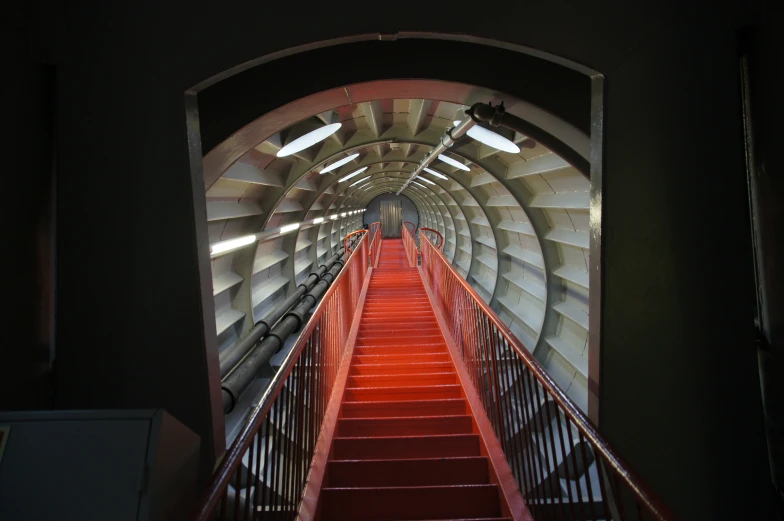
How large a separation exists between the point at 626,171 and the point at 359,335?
4.88m

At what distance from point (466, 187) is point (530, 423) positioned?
7.60 metres

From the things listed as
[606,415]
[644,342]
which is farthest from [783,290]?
[606,415]

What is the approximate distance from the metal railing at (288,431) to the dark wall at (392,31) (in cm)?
42

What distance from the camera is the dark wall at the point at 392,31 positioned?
2.06 m

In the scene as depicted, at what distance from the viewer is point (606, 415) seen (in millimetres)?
2605

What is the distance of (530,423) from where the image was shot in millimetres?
3061

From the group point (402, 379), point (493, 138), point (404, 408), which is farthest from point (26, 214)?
point (402, 379)

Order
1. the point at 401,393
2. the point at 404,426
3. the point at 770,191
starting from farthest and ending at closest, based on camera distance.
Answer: the point at 401,393
the point at 404,426
the point at 770,191

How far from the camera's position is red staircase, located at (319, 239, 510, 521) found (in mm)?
3025

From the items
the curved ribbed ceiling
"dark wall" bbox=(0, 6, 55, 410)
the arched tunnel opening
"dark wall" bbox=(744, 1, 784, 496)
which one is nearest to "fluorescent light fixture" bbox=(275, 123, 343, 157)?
the arched tunnel opening

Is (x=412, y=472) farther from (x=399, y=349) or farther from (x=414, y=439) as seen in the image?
(x=399, y=349)

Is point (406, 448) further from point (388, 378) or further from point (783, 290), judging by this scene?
point (783, 290)

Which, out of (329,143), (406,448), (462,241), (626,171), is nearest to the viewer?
(626,171)

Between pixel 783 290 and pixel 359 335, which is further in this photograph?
pixel 359 335
